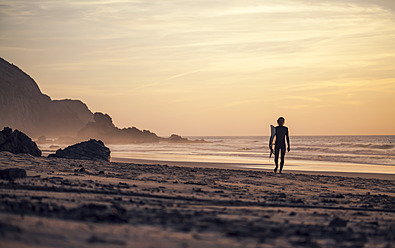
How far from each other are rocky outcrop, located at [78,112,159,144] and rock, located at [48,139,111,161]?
283ft

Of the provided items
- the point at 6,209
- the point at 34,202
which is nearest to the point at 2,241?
the point at 6,209

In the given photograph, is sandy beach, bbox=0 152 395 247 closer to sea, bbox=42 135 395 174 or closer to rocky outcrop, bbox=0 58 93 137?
sea, bbox=42 135 395 174

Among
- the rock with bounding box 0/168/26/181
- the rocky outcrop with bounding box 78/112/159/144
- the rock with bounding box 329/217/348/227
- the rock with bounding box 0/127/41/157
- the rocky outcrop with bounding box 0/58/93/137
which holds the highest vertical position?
the rocky outcrop with bounding box 0/58/93/137

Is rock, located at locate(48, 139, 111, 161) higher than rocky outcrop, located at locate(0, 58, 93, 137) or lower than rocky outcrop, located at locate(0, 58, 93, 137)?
lower

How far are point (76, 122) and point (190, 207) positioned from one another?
7631 inches

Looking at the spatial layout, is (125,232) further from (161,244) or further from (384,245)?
(384,245)

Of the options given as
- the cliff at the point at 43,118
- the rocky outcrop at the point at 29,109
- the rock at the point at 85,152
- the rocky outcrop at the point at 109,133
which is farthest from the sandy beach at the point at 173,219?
the rocky outcrop at the point at 29,109

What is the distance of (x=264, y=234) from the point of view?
3.89 meters

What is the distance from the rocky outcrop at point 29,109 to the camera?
137m

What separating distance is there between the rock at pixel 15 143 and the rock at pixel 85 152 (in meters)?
1.26

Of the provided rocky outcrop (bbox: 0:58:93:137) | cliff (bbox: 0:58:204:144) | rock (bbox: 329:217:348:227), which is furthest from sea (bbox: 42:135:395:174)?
rocky outcrop (bbox: 0:58:93:137)

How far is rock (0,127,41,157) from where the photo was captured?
1539cm

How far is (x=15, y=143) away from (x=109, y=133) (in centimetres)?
9516

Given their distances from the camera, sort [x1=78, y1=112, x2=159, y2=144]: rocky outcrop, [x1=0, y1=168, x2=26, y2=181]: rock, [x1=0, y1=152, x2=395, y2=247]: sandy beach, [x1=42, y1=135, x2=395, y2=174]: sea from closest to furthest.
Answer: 1. [x1=0, y1=152, x2=395, y2=247]: sandy beach
2. [x1=0, y1=168, x2=26, y2=181]: rock
3. [x1=42, y1=135, x2=395, y2=174]: sea
4. [x1=78, y1=112, x2=159, y2=144]: rocky outcrop
